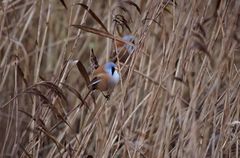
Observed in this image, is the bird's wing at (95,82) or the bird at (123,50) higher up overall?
the bird at (123,50)

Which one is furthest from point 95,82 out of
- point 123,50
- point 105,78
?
point 123,50

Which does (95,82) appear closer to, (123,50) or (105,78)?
(105,78)

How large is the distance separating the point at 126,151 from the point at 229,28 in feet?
1.46

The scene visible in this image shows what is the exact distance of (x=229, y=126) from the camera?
1.37m

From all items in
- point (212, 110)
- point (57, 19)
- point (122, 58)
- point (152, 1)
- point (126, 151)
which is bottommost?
point (126, 151)

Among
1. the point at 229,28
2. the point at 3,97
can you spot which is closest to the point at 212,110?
the point at 229,28

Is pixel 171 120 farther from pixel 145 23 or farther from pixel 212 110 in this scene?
pixel 145 23

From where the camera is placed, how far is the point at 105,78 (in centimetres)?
124

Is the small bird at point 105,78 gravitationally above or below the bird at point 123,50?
below

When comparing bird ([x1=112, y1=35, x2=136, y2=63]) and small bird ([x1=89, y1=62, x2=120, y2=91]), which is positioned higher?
bird ([x1=112, y1=35, x2=136, y2=63])

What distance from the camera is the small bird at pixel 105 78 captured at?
4.07 ft

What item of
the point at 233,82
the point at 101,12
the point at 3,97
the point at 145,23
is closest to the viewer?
the point at 145,23

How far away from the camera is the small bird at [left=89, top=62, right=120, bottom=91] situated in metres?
1.24

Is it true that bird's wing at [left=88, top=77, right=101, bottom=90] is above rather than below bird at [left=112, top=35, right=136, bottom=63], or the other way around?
below
